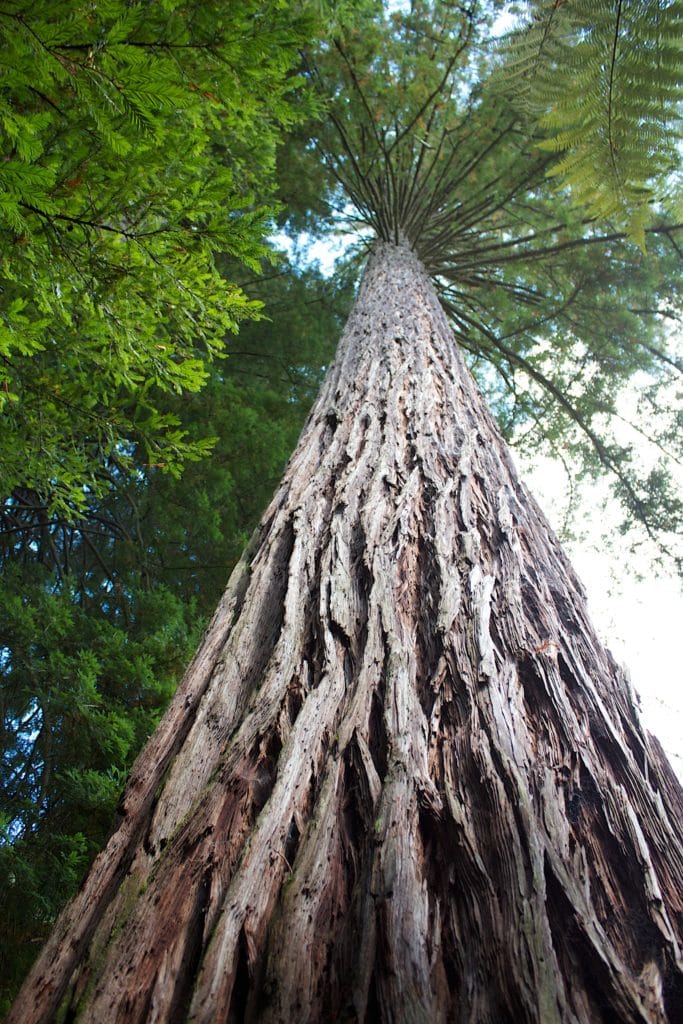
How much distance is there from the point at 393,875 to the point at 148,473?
3.83 m

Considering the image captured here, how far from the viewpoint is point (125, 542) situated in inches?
157

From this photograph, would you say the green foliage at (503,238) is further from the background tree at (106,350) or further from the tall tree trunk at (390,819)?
the tall tree trunk at (390,819)

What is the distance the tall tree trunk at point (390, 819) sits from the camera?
82 cm

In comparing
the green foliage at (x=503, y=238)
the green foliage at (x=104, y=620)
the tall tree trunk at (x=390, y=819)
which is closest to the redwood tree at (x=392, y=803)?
the tall tree trunk at (x=390, y=819)

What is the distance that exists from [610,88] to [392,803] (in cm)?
337

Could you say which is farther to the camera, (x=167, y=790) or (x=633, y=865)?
(x=167, y=790)

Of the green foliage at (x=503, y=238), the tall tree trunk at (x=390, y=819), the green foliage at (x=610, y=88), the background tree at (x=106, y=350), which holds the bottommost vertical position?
the tall tree trunk at (x=390, y=819)

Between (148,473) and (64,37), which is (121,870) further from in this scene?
(148,473)

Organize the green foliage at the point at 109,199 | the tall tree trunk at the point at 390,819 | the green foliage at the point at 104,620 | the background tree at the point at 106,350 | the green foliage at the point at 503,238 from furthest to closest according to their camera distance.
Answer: the green foliage at the point at 503,238 → the green foliage at the point at 104,620 → the background tree at the point at 106,350 → the green foliage at the point at 109,199 → the tall tree trunk at the point at 390,819

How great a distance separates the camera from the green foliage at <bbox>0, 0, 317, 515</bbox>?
185 centimetres

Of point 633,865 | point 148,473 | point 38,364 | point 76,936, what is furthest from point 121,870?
point 148,473

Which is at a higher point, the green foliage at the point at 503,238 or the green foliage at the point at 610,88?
the green foliage at the point at 503,238

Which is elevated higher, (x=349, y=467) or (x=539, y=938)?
(x=349, y=467)

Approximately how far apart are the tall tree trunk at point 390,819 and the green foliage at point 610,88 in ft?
8.27
